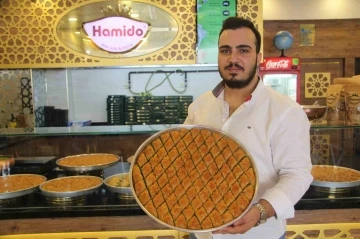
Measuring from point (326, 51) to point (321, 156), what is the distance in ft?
14.6

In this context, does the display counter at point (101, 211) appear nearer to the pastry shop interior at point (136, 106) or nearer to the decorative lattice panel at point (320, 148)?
the pastry shop interior at point (136, 106)

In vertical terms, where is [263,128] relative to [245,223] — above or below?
above

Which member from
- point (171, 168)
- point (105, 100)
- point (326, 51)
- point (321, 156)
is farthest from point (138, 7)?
point (326, 51)

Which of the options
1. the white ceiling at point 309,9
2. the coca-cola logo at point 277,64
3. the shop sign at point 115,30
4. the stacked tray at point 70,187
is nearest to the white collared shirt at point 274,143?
the stacked tray at point 70,187

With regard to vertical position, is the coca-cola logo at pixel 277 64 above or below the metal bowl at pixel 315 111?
above

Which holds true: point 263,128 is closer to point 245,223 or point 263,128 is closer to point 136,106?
point 245,223

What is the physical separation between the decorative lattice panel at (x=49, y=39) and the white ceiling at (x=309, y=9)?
2.60 metres

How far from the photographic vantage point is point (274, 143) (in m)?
1.47

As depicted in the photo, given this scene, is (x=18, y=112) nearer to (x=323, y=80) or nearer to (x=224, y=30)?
(x=224, y=30)

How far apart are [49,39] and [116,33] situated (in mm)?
804

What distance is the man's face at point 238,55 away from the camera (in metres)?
1.49

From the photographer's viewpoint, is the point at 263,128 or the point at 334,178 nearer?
the point at 263,128

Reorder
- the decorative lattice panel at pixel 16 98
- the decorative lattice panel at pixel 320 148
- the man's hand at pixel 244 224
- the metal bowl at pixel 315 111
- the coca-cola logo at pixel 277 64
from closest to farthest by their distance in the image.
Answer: the man's hand at pixel 244 224 → the metal bowl at pixel 315 111 → the decorative lattice panel at pixel 320 148 → the decorative lattice panel at pixel 16 98 → the coca-cola logo at pixel 277 64

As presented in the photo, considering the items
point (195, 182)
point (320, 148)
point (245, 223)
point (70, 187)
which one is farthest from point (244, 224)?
point (320, 148)
